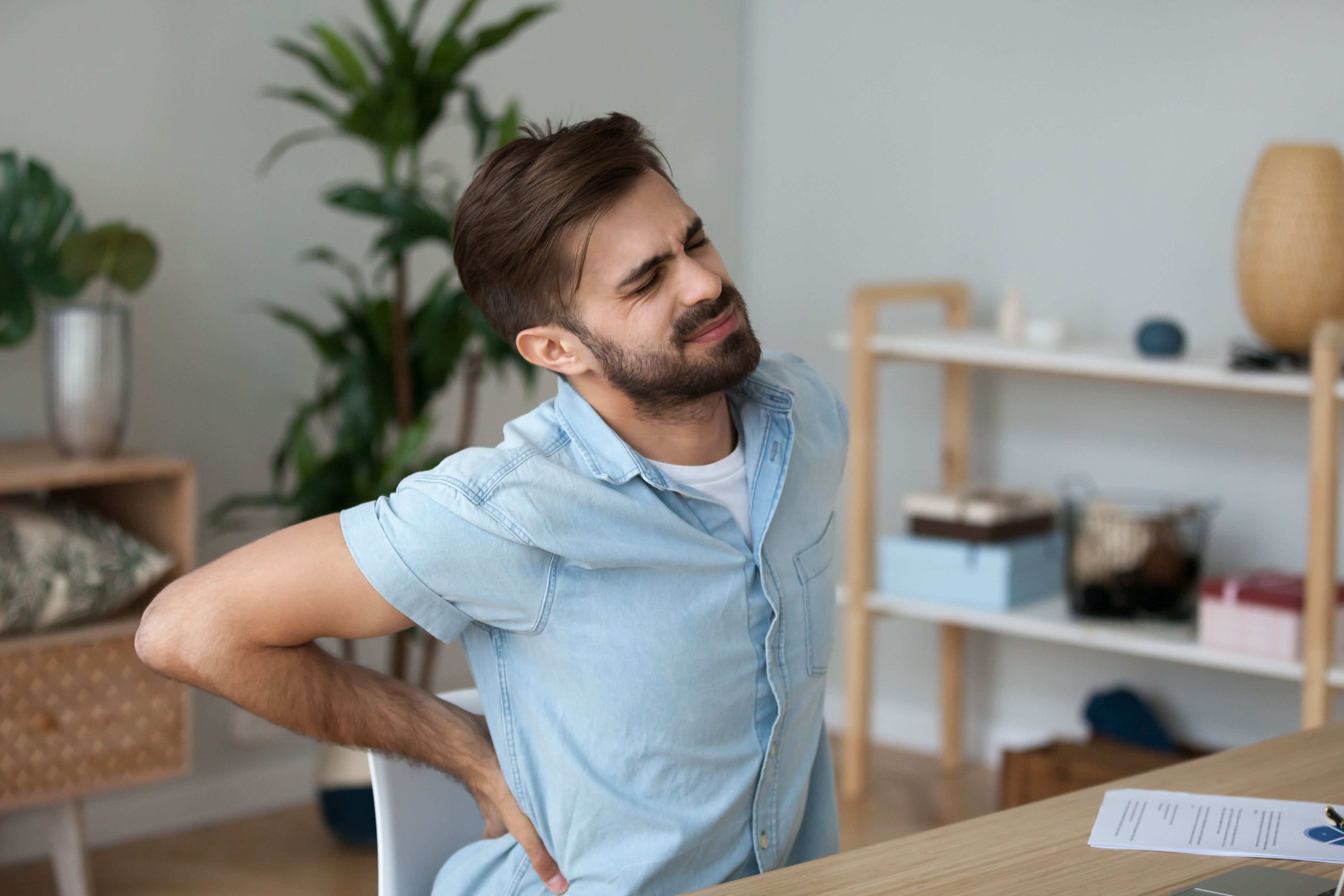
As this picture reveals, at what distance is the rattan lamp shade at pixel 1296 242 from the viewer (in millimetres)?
2582

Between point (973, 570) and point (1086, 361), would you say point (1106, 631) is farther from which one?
point (1086, 361)

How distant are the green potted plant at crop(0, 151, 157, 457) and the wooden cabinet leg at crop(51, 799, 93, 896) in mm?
608

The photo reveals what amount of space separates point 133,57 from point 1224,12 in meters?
2.17

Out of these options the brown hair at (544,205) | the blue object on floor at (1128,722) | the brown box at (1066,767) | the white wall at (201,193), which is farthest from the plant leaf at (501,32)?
the blue object on floor at (1128,722)

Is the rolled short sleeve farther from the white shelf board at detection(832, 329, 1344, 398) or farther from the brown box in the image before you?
the brown box

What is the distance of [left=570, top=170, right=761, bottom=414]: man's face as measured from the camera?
1.29 metres

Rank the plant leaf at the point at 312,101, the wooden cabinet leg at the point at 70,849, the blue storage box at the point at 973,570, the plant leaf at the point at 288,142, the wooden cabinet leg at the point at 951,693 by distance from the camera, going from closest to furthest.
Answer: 1. the wooden cabinet leg at the point at 70,849
2. the plant leaf at the point at 312,101
3. the plant leaf at the point at 288,142
4. the blue storage box at the point at 973,570
5. the wooden cabinet leg at the point at 951,693

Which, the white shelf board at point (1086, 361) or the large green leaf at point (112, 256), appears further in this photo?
the white shelf board at point (1086, 361)

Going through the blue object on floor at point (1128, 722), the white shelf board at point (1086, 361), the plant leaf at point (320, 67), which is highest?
the plant leaf at point (320, 67)

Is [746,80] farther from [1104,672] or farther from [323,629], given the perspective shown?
[323,629]

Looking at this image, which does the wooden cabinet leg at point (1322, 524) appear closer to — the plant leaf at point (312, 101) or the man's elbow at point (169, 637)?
the plant leaf at point (312, 101)

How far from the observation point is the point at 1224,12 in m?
2.98

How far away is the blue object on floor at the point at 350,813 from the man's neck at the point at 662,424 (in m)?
1.61

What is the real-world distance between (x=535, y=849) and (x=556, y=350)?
0.46 metres
